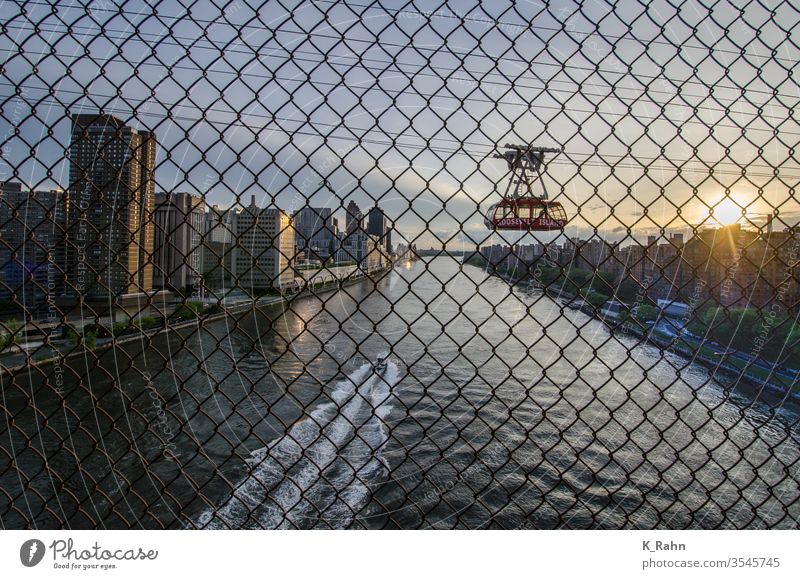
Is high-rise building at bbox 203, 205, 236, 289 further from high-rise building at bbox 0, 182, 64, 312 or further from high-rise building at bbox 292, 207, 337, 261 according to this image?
high-rise building at bbox 0, 182, 64, 312

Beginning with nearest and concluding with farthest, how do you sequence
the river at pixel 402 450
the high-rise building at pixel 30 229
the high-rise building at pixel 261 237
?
the high-rise building at pixel 30 229 < the high-rise building at pixel 261 237 < the river at pixel 402 450

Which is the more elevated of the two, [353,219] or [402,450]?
[353,219]

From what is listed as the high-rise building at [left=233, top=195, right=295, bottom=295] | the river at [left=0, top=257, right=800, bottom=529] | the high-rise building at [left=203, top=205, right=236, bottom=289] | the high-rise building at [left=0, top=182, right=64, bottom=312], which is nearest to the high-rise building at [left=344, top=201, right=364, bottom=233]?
the high-rise building at [left=233, top=195, right=295, bottom=295]

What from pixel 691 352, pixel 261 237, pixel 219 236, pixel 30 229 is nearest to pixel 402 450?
pixel 219 236

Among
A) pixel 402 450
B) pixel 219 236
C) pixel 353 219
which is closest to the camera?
pixel 353 219

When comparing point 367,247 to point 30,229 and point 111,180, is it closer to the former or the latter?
point 111,180

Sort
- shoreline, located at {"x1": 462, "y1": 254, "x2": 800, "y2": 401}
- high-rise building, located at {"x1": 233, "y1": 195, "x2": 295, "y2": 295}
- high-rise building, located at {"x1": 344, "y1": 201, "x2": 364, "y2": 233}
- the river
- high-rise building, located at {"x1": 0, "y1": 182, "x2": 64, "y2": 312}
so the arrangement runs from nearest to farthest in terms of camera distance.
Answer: high-rise building, located at {"x1": 0, "y1": 182, "x2": 64, "y2": 312} < high-rise building, located at {"x1": 233, "y1": 195, "x2": 295, "y2": 295} < shoreline, located at {"x1": 462, "y1": 254, "x2": 800, "y2": 401} < high-rise building, located at {"x1": 344, "y1": 201, "x2": 364, "y2": 233} < the river

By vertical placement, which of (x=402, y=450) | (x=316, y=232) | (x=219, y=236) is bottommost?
(x=402, y=450)

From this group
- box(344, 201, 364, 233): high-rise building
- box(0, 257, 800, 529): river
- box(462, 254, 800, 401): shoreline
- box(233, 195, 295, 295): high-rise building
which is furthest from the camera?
box(0, 257, 800, 529): river

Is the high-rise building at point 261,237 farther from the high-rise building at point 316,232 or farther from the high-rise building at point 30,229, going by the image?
the high-rise building at point 30,229

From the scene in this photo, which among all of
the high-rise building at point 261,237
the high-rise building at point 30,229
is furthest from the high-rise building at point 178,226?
the high-rise building at point 30,229
